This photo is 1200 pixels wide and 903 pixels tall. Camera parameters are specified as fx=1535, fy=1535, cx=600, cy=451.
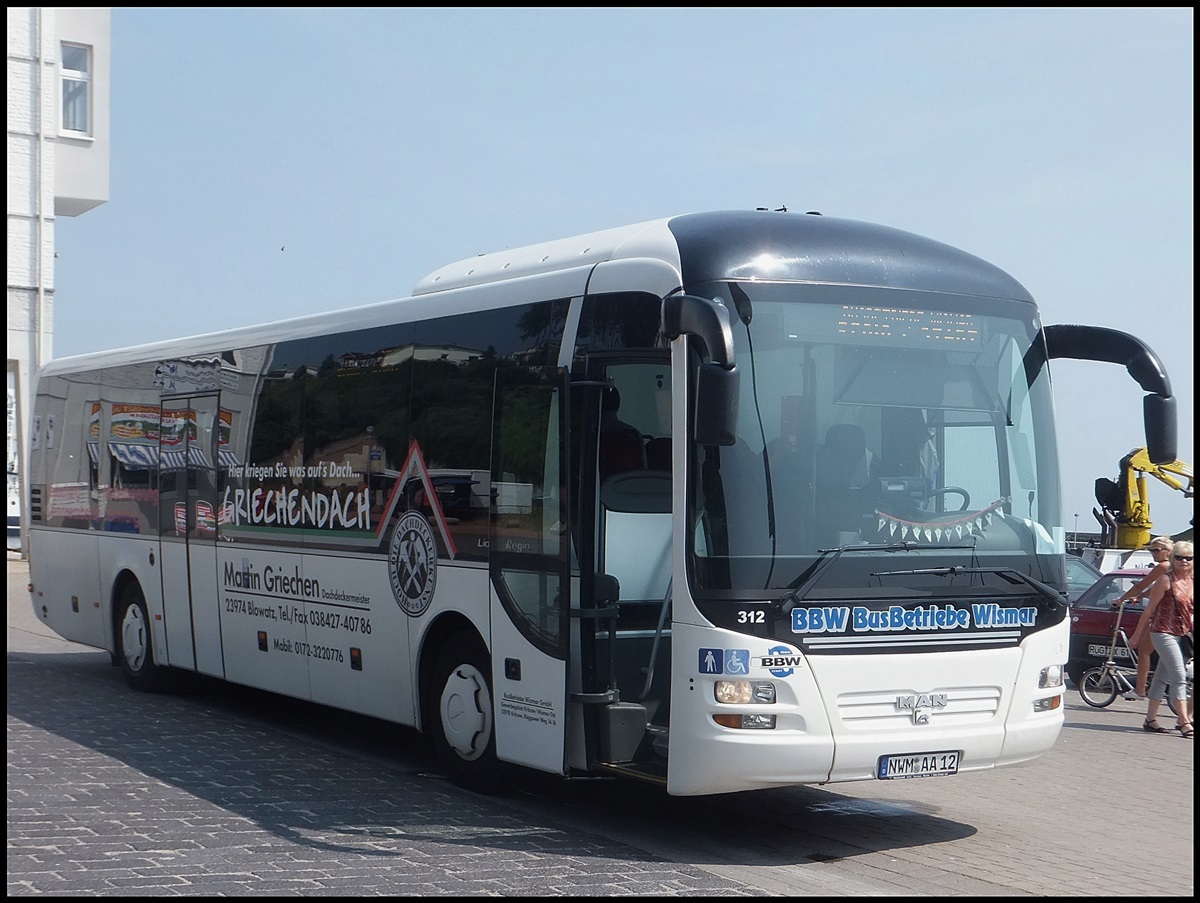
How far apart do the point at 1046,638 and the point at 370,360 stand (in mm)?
5158

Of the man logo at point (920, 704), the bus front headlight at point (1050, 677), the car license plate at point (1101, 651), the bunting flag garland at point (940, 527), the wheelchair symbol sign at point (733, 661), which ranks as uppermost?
the bunting flag garland at point (940, 527)

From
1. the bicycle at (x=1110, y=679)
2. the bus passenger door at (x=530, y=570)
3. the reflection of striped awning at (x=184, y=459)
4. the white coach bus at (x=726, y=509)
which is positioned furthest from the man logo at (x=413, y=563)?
the bicycle at (x=1110, y=679)

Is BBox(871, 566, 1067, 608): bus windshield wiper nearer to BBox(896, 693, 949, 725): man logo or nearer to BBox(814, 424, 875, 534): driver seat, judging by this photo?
BBox(814, 424, 875, 534): driver seat

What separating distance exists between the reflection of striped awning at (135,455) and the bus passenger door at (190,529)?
15 cm

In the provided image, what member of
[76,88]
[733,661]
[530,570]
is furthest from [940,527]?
[76,88]

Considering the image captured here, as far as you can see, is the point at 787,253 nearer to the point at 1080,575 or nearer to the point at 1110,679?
the point at 1110,679

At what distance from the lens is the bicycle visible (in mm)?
15891

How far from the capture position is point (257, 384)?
12.8 meters

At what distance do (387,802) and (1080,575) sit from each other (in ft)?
41.4

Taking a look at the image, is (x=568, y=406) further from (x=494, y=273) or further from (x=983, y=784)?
(x=983, y=784)

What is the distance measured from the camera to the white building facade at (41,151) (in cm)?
3738

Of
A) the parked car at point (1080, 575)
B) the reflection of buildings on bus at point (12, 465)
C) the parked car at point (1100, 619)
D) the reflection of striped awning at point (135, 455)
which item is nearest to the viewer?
the reflection of striped awning at point (135, 455)

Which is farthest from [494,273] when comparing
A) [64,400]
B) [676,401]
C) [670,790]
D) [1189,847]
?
[64,400]

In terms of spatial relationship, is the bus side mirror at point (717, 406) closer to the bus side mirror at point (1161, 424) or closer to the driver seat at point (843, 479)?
the driver seat at point (843, 479)
